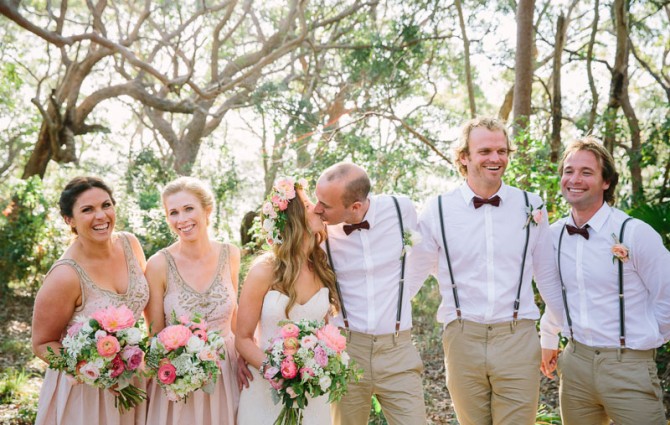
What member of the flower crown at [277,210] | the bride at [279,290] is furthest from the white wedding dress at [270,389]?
the flower crown at [277,210]

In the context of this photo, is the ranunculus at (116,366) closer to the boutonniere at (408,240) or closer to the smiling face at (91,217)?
the smiling face at (91,217)

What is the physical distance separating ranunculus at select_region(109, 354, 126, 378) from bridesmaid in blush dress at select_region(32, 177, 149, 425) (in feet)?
1.51

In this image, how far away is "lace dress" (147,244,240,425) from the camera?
3609 millimetres

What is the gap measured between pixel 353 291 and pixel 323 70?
14.0m

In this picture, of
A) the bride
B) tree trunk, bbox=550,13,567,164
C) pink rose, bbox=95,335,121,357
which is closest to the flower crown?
the bride

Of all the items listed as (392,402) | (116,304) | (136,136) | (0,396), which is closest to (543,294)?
(392,402)

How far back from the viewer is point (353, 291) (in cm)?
371

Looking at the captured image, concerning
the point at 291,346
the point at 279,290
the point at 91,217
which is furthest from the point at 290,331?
the point at 91,217

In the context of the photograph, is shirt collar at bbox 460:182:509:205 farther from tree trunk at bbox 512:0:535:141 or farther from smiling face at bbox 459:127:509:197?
tree trunk at bbox 512:0:535:141

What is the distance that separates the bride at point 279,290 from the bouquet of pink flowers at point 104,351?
1.98ft

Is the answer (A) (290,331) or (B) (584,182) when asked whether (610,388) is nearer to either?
(B) (584,182)

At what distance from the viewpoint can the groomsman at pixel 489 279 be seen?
3.68 meters

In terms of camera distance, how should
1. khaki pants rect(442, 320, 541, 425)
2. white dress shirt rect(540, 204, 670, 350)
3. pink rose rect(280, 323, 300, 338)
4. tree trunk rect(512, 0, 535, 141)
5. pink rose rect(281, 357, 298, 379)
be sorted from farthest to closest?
tree trunk rect(512, 0, 535, 141), khaki pants rect(442, 320, 541, 425), white dress shirt rect(540, 204, 670, 350), pink rose rect(280, 323, 300, 338), pink rose rect(281, 357, 298, 379)

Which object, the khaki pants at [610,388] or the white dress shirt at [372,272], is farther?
the white dress shirt at [372,272]
